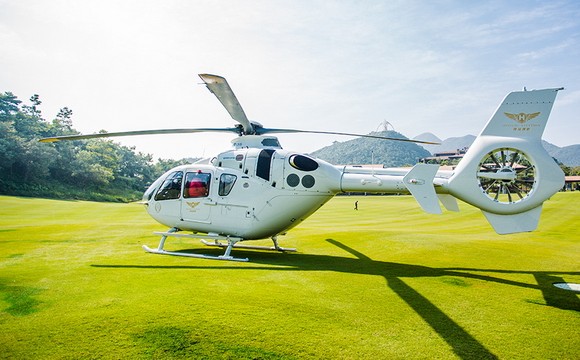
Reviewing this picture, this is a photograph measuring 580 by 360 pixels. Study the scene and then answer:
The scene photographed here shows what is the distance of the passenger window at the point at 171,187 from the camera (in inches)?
453

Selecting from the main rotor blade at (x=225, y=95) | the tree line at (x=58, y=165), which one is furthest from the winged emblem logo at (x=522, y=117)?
the tree line at (x=58, y=165)

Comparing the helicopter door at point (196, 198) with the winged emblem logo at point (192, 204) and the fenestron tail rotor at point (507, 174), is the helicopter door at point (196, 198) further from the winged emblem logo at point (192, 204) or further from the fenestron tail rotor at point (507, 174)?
the fenestron tail rotor at point (507, 174)

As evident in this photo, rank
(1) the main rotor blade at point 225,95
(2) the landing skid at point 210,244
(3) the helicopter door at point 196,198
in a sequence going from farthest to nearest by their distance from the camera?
(3) the helicopter door at point 196,198 → (2) the landing skid at point 210,244 → (1) the main rotor blade at point 225,95

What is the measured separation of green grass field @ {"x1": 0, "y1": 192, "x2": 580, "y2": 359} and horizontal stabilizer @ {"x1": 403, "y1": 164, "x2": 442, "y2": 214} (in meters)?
1.64

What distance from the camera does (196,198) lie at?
11.2m

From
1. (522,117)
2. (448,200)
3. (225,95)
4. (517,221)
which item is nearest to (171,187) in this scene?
(225,95)

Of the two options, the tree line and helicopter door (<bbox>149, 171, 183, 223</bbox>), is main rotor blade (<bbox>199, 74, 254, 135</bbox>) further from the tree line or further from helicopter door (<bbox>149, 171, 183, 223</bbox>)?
the tree line

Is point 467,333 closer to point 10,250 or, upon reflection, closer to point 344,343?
point 344,343

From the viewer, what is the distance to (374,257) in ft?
34.4

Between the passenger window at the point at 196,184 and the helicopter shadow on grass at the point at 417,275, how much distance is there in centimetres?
192

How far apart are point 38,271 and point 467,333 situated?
27.0 ft

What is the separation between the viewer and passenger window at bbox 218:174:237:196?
1102 centimetres

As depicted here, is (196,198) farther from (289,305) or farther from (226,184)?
(289,305)

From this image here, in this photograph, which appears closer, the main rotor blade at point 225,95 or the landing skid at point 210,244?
the main rotor blade at point 225,95
